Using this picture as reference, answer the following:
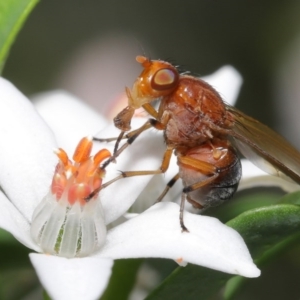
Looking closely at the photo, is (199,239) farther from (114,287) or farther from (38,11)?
(38,11)

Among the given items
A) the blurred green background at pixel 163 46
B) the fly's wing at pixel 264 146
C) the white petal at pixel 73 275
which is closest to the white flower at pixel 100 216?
the white petal at pixel 73 275

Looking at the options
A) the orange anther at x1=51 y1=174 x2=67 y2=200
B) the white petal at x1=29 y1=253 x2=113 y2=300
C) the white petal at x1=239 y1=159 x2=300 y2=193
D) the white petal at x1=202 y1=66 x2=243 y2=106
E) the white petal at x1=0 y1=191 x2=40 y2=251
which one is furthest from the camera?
the white petal at x1=202 y1=66 x2=243 y2=106

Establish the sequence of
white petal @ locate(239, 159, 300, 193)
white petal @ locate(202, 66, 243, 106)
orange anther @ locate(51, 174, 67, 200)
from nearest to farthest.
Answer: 1. orange anther @ locate(51, 174, 67, 200)
2. white petal @ locate(239, 159, 300, 193)
3. white petal @ locate(202, 66, 243, 106)

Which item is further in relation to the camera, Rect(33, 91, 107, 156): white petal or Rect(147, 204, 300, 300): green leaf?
Rect(33, 91, 107, 156): white petal

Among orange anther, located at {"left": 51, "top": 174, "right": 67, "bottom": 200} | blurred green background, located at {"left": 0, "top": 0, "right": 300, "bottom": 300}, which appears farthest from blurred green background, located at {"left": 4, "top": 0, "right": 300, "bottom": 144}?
orange anther, located at {"left": 51, "top": 174, "right": 67, "bottom": 200}

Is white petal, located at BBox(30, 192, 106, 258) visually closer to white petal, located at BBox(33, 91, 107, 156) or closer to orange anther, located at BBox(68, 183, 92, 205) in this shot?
orange anther, located at BBox(68, 183, 92, 205)

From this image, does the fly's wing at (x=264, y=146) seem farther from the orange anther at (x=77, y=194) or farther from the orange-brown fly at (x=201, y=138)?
the orange anther at (x=77, y=194)
